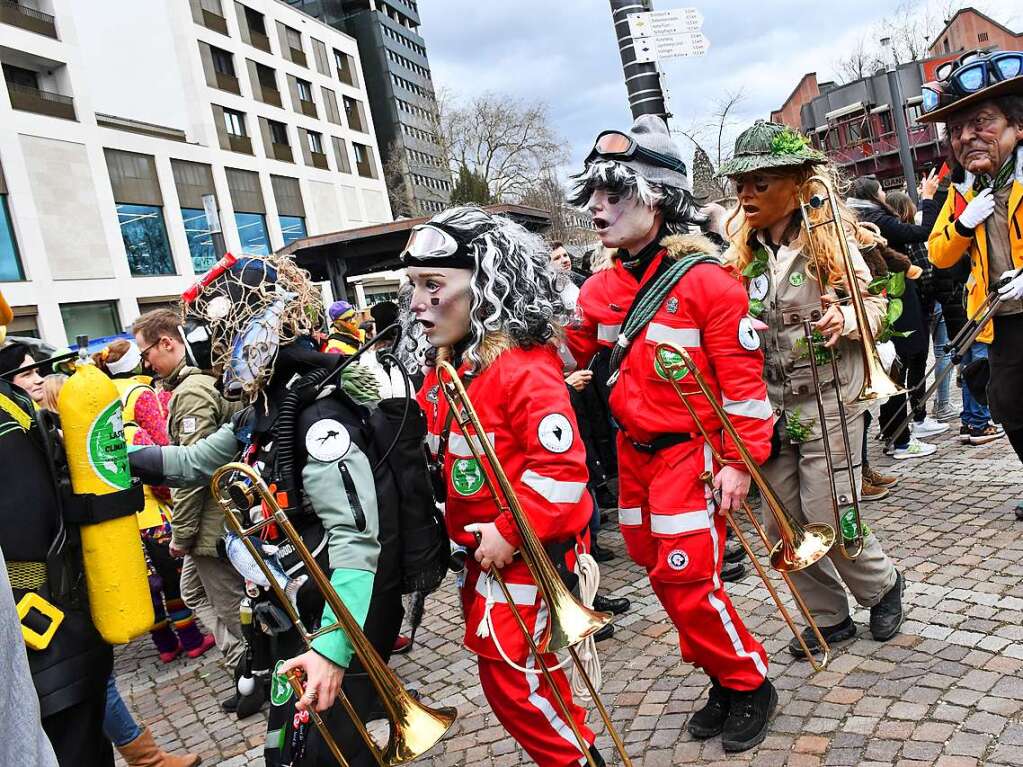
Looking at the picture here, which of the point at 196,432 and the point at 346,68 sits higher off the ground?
the point at 346,68

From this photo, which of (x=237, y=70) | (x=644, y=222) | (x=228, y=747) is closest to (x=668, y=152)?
(x=644, y=222)

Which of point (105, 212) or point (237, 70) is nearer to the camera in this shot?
point (105, 212)

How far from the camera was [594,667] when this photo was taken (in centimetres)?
273

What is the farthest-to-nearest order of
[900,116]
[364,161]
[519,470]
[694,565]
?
[364,161]
[900,116]
[694,565]
[519,470]

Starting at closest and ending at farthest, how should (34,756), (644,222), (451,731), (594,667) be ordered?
(34,756), (594,667), (644,222), (451,731)

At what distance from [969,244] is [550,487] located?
2852 mm

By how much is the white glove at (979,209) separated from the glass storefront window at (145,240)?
28.8 metres

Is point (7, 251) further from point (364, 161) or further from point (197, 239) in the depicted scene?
point (364, 161)

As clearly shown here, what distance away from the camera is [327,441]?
7.61ft

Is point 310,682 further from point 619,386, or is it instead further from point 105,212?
point 105,212

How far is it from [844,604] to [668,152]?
215 centimetres

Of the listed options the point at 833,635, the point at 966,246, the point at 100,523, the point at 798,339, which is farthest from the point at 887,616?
the point at 100,523

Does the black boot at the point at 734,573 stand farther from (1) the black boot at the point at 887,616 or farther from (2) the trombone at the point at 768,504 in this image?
(2) the trombone at the point at 768,504

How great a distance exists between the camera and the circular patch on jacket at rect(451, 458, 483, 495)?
2.57 m
